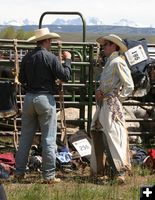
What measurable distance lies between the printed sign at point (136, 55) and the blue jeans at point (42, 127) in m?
2.00

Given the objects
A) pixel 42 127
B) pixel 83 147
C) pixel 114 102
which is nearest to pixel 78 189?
pixel 42 127

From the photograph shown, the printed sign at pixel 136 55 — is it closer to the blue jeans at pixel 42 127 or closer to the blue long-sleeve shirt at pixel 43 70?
the blue long-sleeve shirt at pixel 43 70

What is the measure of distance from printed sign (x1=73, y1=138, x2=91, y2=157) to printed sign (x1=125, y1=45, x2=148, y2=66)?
4.40 ft

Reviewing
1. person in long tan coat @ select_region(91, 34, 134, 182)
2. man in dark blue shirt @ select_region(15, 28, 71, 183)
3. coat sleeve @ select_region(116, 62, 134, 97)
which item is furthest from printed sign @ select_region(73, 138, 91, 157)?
coat sleeve @ select_region(116, 62, 134, 97)

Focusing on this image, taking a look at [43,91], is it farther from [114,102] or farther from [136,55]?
[136,55]

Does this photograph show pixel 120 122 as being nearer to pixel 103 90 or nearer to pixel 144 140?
pixel 103 90

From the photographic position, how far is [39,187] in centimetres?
678

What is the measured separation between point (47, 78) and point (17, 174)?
1.26 m

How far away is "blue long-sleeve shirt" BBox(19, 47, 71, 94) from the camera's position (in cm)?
704

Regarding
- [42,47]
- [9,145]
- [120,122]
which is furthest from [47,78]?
[9,145]

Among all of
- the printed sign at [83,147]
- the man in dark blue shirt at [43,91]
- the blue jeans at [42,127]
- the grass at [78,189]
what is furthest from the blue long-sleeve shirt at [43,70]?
the printed sign at [83,147]

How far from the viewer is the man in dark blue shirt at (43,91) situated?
23.1ft

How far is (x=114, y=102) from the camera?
721cm

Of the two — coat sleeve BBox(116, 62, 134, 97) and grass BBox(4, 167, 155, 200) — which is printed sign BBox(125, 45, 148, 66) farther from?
grass BBox(4, 167, 155, 200)
